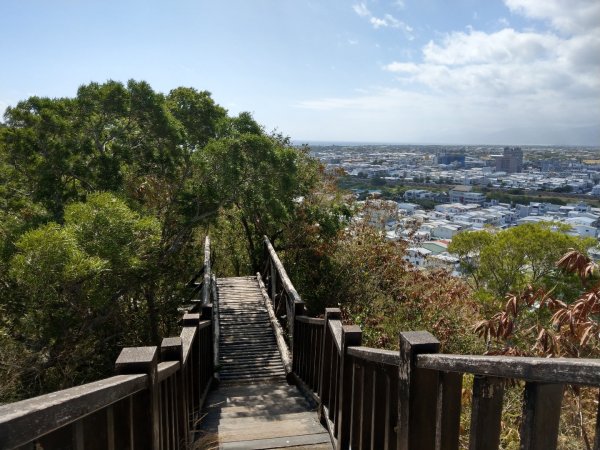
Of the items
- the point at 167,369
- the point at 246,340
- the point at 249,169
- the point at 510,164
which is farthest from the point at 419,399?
the point at 510,164

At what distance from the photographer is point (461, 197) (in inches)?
2781

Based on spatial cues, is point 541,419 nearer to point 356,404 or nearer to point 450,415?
point 450,415

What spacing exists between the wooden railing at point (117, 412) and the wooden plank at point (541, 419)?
1328 millimetres

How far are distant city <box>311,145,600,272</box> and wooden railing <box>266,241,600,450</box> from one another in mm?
8519

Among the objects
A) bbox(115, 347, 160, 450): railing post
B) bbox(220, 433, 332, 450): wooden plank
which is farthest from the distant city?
bbox(115, 347, 160, 450): railing post

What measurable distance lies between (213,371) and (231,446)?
3.05 meters

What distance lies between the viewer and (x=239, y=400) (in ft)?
18.1

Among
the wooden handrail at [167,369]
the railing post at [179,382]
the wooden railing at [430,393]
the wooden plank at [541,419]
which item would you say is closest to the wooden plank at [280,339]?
the wooden railing at [430,393]

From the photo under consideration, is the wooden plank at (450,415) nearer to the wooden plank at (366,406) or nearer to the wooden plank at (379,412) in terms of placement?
the wooden plank at (379,412)

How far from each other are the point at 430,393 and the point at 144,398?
4.34 ft

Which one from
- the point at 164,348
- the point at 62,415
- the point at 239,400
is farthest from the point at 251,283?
the point at 62,415

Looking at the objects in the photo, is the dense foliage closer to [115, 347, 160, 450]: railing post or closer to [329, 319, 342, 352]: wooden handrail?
[329, 319, 342, 352]: wooden handrail

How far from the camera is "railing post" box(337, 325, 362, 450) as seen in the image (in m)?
3.05

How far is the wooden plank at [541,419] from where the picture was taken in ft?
4.04
